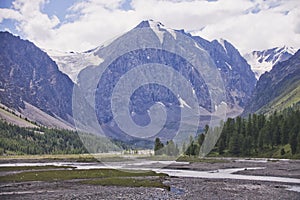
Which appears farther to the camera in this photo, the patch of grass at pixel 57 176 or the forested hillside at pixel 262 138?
the forested hillside at pixel 262 138

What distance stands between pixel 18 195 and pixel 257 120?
13489 centimetres

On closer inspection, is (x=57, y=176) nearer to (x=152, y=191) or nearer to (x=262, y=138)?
(x=152, y=191)

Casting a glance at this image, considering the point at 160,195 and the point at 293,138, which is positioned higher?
the point at 293,138

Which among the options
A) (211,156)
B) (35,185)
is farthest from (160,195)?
(211,156)

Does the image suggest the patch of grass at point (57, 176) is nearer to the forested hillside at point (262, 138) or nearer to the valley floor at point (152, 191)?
the valley floor at point (152, 191)

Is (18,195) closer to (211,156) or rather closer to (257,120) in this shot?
(211,156)

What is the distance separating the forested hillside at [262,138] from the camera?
5728 inches

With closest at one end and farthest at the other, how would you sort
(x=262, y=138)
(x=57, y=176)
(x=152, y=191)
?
1. (x=152, y=191)
2. (x=57, y=176)
3. (x=262, y=138)

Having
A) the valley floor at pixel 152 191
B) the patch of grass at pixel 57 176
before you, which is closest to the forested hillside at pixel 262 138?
the patch of grass at pixel 57 176

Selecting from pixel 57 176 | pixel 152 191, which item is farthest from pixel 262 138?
pixel 152 191

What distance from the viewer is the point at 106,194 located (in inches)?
2232

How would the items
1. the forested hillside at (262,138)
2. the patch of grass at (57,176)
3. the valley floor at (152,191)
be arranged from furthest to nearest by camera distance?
1. the forested hillside at (262,138)
2. the patch of grass at (57,176)
3. the valley floor at (152,191)

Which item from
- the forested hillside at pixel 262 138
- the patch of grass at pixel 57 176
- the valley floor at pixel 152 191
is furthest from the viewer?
the forested hillside at pixel 262 138

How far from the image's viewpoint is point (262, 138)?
157125 mm
